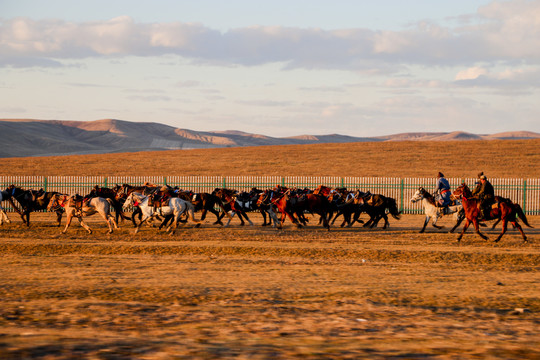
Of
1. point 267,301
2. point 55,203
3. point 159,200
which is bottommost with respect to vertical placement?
point 267,301

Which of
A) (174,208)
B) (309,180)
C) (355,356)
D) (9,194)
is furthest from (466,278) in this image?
(309,180)

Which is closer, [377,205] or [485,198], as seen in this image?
[485,198]

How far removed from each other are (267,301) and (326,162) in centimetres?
5799

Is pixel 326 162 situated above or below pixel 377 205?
above

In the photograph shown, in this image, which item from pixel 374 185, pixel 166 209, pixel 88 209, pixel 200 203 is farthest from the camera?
pixel 374 185

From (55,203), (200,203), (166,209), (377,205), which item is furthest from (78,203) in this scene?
(377,205)

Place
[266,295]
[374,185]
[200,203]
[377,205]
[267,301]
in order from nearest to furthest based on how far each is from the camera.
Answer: [267,301]
[266,295]
[377,205]
[200,203]
[374,185]

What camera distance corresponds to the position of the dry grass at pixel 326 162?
2416 inches

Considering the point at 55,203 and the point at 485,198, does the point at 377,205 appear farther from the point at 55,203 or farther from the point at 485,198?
the point at 55,203

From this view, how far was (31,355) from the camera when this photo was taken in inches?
238

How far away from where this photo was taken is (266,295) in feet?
32.4

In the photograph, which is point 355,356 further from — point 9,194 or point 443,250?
point 9,194

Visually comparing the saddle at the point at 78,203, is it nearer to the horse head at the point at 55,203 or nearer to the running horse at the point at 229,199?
the horse head at the point at 55,203

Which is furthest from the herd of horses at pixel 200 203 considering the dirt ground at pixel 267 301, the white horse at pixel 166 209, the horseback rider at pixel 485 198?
the dirt ground at pixel 267 301
